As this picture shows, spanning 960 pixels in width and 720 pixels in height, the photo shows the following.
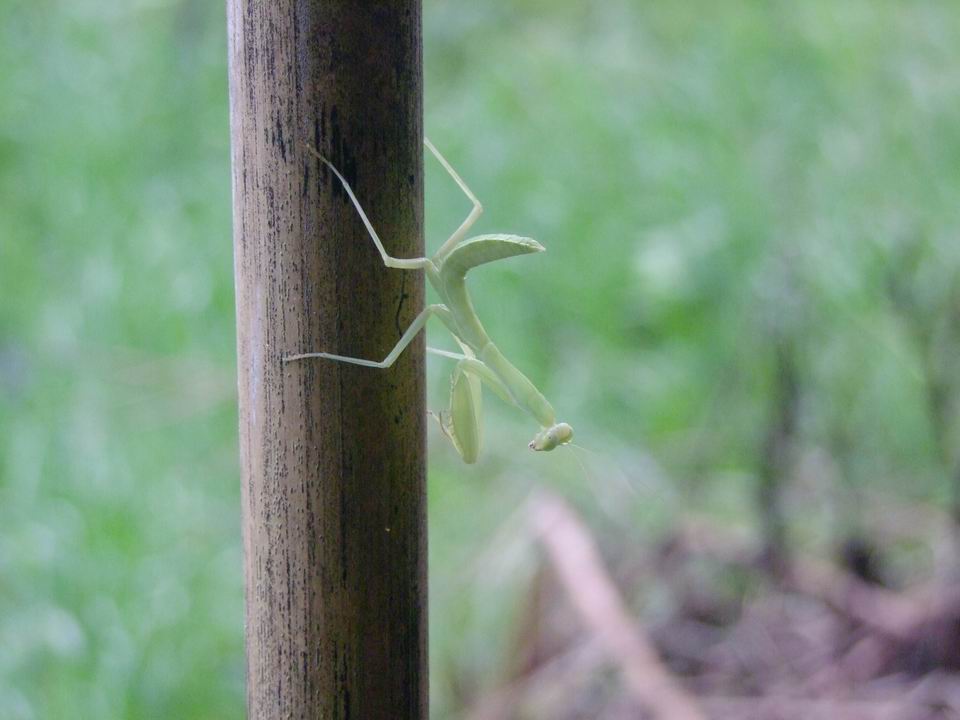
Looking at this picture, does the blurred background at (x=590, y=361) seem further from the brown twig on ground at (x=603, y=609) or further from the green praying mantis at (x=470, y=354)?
the green praying mantis at (x=470, y=354)

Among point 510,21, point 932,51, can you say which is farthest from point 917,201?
point 510,21

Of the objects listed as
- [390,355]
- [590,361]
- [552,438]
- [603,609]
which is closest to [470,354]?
[552,438]

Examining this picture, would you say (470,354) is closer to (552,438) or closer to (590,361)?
(552,438)

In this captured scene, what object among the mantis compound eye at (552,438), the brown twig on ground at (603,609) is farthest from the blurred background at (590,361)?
the mantis compound eye at (552,438)

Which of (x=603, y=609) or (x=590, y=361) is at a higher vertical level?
(x=590, y=361)

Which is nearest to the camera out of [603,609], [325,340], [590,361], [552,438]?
[325,340]

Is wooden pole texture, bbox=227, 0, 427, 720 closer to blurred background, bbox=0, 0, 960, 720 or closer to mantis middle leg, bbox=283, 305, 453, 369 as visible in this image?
mantis middle leg, bbox=283, 305, 453, 369

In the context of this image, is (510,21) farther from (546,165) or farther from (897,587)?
(897,587)
